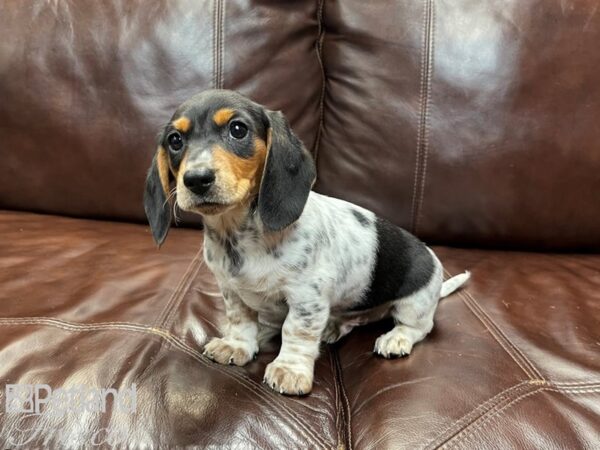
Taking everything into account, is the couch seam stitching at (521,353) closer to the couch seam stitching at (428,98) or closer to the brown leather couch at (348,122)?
the brown leather couch at (348,122)

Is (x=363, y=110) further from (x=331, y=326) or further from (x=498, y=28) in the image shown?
(x=331, y=326)

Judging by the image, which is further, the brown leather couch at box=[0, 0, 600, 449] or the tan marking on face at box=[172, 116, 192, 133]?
the brown leather couch at box=[0, 0, 600, 449]

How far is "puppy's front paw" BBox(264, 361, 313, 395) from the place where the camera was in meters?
1.20

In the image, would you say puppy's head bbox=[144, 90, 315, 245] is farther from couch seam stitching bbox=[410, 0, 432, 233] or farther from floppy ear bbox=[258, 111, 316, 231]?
couch seam stitching bbox=[410, 0, 432, 233]

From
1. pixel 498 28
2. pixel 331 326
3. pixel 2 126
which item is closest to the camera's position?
pixel 331 326

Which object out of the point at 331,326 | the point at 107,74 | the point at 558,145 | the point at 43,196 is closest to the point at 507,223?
the point at 558,145

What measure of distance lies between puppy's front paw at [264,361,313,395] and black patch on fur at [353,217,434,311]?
346 millimetres

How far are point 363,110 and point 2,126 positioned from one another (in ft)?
4.35

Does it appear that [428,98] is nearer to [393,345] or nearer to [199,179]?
[393,345]

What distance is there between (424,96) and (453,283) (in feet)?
2.22

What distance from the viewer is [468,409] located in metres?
1.12

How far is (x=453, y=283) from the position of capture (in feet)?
5.50

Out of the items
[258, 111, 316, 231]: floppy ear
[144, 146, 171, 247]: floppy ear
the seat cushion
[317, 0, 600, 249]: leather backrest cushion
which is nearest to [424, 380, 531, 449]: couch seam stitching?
the seat cushion

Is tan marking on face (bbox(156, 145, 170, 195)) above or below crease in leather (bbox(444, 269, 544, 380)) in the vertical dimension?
above
